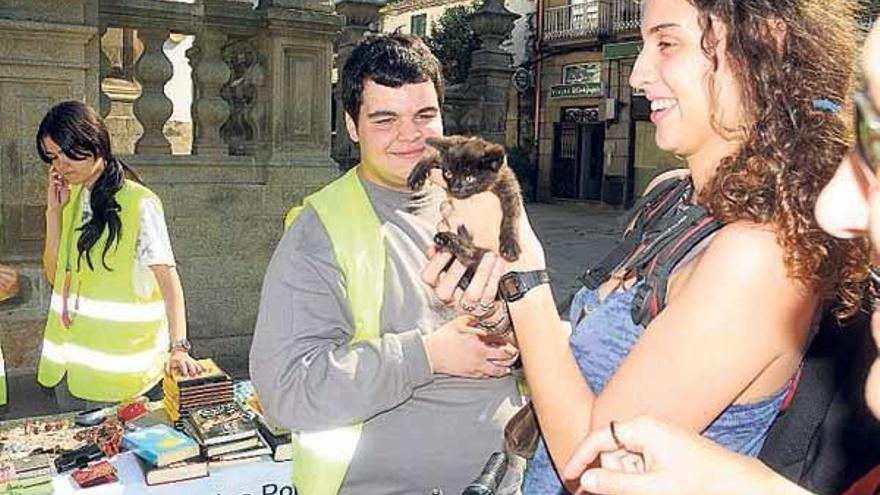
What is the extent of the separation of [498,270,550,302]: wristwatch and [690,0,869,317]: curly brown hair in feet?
1.12

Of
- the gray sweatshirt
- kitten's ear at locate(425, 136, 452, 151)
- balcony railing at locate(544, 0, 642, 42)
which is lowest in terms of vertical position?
the gray sweatshirt

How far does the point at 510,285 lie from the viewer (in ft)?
5.15

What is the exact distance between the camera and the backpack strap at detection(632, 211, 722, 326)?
1454 mm

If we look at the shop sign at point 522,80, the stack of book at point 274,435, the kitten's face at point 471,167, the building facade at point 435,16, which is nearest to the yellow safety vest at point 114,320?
the stack of book at point 274,435

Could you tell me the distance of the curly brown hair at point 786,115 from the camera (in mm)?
1379

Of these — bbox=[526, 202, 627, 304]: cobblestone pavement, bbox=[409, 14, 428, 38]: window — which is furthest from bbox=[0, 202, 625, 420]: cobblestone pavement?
bbox=[409, 14, 428, 38]: window

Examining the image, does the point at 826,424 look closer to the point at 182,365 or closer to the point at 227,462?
the point at 227,462

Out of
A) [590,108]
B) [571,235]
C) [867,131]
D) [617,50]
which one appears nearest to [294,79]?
[867,131]

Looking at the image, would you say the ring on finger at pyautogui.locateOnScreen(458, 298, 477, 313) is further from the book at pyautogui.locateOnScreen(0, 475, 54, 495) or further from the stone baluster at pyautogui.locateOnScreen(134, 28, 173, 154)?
the stone baluster at pyautogui.locateOnScreen(134, 28, 173, 154)

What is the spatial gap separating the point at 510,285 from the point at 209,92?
4183mm

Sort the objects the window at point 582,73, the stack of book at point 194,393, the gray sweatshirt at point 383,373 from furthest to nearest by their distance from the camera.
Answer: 1. the window at point 582,73
2. the stack of book at point 194,393
3. the gray sweatshirt at point 383,373

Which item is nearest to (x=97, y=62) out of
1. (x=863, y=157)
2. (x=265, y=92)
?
(x=265, y=92)

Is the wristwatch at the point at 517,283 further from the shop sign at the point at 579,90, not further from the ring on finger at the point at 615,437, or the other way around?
the shop sign at the point at 579,90

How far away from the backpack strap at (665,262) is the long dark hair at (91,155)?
2.75 meters
